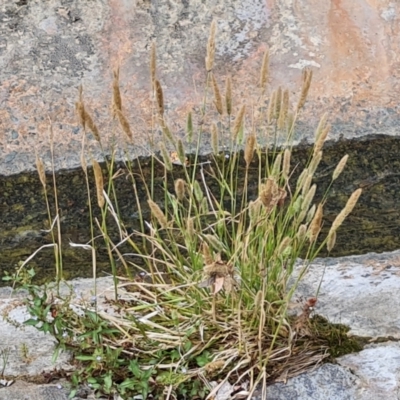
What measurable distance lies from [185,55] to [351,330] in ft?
6.48

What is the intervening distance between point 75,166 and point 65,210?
12.6 inches

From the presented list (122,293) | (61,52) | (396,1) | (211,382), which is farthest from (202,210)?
(396,1)

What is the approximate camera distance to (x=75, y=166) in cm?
360

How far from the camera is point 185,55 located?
3.88m

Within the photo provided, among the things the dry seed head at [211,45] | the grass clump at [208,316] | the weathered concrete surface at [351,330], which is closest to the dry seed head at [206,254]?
the grass clump at [208,316]

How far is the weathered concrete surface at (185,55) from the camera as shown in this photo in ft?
12.3

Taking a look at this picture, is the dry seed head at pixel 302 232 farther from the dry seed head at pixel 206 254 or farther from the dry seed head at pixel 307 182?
the dry seed head at pixel 206 254

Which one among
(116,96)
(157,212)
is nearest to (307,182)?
(157,212)

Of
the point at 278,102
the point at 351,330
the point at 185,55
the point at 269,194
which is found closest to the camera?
the point at 269,194

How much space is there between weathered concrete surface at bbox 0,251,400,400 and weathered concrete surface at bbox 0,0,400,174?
1314mm

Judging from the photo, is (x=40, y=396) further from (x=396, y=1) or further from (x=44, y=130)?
(x=396, y=1)

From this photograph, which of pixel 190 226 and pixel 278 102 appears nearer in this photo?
pixel 190 226

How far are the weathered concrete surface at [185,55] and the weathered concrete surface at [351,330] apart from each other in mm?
1314

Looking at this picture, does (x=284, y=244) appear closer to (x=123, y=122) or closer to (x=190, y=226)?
(x=190, y=226)
